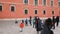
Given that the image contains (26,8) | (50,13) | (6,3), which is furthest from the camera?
(50,13)

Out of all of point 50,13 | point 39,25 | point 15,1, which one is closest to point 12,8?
point 15,1

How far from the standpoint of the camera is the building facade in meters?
38.2

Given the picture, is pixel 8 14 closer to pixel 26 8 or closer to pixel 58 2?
pixel 26 8

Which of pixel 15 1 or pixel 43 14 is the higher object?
pixel 15 1

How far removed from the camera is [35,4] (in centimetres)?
4303

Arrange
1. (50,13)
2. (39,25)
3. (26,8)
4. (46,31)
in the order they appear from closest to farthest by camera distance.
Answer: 1. (46,31)
2. (39,25)
3. (26,8)
4. (50,13)

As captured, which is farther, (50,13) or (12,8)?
A: (50,13)

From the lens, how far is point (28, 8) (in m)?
41.5

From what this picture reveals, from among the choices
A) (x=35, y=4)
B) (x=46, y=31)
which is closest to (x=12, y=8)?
(x=35, y=4)

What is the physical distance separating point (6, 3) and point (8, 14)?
2.23 meters

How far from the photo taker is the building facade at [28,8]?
3822cm

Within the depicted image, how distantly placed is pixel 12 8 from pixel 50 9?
1054 centimetres

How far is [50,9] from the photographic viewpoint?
45531 millimetres

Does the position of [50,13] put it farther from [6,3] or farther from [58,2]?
[6,3]
